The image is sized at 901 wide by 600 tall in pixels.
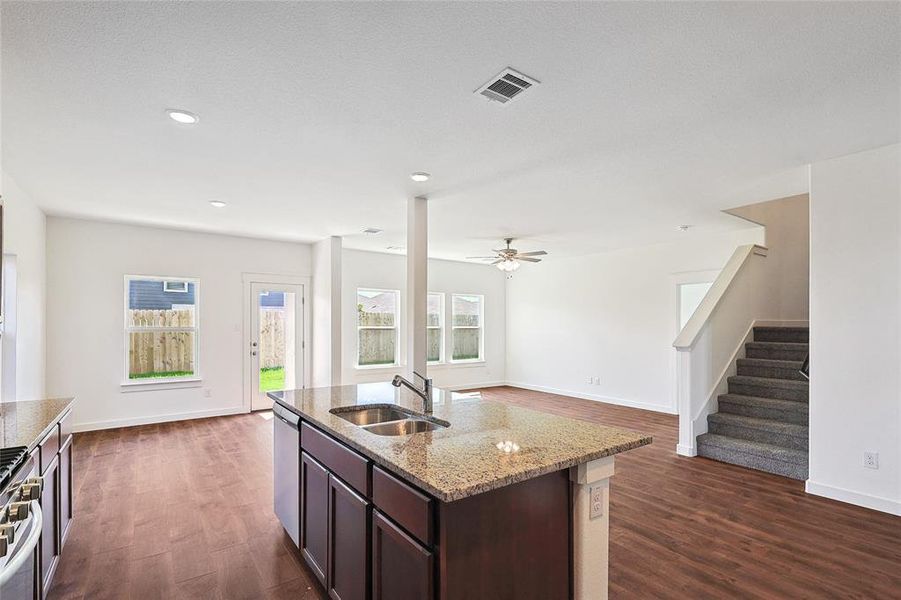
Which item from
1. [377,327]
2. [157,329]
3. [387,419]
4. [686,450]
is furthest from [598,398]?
[157,329]

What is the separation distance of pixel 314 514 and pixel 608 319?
20.6 ft

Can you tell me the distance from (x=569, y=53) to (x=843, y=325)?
9.94ft

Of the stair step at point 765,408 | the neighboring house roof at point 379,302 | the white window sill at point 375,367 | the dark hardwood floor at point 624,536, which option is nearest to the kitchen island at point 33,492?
the dark hardwood floor at point 624,536

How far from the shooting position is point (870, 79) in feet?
7.42

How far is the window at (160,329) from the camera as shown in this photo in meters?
5.89

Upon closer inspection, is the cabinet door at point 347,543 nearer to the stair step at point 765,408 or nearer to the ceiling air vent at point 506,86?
the ceiling air vent at point 506,86

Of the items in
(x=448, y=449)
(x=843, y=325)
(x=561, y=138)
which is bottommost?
(x=448, y=449)

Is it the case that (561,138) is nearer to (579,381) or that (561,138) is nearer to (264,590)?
(264,590)

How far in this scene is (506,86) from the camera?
2318mm

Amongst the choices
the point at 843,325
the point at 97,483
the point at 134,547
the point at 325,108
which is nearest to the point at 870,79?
the point at 843,325

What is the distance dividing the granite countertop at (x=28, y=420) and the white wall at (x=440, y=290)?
15.8 ft

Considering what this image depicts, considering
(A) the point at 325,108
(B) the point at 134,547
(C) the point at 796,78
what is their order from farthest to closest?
(B) the point at 134,547 < (A) the point at 325,108 < (C) the point at 796,78

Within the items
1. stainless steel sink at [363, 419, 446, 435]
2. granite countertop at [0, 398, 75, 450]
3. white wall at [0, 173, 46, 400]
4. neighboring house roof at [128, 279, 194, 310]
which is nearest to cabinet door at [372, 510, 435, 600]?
stainless steel sink at [363, 419, 446, 435]

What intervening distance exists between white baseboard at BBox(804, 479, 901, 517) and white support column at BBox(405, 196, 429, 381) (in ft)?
10.6
